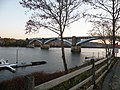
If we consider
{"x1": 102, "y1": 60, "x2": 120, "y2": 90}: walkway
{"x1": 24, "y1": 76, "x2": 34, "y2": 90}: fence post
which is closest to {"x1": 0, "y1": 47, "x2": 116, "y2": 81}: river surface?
{"x1": 102, "y1": 60, "x2": 120, "y2": 90}: walkway

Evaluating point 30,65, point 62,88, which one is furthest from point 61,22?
point 30,65

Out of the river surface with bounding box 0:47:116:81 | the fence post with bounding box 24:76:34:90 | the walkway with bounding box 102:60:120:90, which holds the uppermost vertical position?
the fence post with bounding box 24:76:34:90

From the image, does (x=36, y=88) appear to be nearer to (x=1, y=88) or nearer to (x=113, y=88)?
(x=113, y=88)

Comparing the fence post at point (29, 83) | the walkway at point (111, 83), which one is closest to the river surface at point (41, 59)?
the walkway at point (111, 83)

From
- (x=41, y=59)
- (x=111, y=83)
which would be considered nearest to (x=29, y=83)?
(x=111, y=83)

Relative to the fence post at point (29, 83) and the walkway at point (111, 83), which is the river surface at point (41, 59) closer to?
the walkway at point (111, 83)

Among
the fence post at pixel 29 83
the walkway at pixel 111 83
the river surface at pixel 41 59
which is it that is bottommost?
the river surface at pixel 41 59

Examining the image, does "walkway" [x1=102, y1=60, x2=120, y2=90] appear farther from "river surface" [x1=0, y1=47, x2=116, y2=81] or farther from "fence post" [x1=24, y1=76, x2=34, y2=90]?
"river surface" [x1=0, y1=47, x2=116, y2=81]

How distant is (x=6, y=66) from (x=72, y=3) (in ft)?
134

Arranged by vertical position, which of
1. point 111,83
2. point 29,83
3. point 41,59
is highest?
point 29,83

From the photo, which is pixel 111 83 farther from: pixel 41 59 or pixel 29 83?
pixel 41 59

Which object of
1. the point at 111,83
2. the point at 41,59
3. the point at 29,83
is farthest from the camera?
the point at 41,59

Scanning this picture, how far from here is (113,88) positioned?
834cm

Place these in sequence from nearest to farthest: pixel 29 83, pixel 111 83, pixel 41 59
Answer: pixel 29 83
pixel 111 83
pixel 41 59
